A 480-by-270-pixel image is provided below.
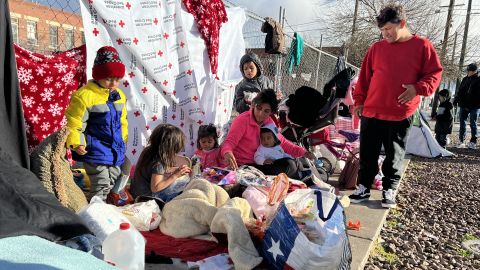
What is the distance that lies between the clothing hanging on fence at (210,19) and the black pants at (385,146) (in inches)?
81.4

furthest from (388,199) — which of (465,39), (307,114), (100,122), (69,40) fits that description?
(465,39)

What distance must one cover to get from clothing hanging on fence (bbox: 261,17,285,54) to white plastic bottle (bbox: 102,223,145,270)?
15.4ft

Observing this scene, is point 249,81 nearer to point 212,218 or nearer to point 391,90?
point 391,90

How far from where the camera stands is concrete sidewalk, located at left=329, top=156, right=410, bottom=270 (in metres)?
3.06

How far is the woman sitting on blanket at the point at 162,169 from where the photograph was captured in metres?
3.57

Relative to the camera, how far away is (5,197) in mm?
1631

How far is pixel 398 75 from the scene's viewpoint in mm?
4062

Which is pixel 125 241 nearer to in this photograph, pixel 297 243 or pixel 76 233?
pixel 76 233

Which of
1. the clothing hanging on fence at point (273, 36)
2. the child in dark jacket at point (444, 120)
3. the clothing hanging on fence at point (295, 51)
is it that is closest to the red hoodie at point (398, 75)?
the clothing hanging on fence at point (273, 36)

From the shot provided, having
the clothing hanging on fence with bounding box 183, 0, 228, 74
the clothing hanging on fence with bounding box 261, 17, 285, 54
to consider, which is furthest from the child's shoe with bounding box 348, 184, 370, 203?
the clothing hanging on fence with bounding box 261, 17, 285, 54

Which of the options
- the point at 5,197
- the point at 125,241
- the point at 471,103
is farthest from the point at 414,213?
the point at 471,103

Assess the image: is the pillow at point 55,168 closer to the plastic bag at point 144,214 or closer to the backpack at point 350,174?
the plastic bag at point 144,214

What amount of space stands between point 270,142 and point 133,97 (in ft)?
5.07

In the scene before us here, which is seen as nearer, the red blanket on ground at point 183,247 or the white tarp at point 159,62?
the red blanket on ground at point 183,247
